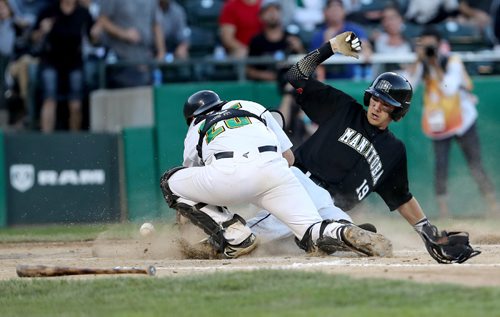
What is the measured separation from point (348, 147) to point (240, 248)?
1.29 m

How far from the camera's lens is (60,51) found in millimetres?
14789

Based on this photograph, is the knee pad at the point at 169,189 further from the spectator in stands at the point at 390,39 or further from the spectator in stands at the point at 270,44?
the spectator in stands at the point at 390,39

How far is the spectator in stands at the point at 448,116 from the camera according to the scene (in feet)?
47.8

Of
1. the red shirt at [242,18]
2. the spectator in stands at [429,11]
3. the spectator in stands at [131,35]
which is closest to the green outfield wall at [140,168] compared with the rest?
the spectator in stands at [131,35]

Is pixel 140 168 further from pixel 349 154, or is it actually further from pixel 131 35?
pixel 349 154

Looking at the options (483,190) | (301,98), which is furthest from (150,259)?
(483,190)

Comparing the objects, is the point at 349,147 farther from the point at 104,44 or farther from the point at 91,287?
the point at 104,44

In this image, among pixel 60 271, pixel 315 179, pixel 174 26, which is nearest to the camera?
pixel 60 271

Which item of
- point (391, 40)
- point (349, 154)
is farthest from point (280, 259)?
point (391, 40)

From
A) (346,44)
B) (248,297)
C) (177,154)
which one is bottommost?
(177,154)

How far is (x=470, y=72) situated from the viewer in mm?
15820

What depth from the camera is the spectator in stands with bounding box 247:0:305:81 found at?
49.6ft

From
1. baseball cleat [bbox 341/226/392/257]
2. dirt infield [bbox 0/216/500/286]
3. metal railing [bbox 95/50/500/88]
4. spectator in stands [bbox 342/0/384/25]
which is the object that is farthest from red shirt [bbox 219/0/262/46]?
baseball cleat [bbox 341/226/392/257]

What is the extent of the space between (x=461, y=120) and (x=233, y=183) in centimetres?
709
